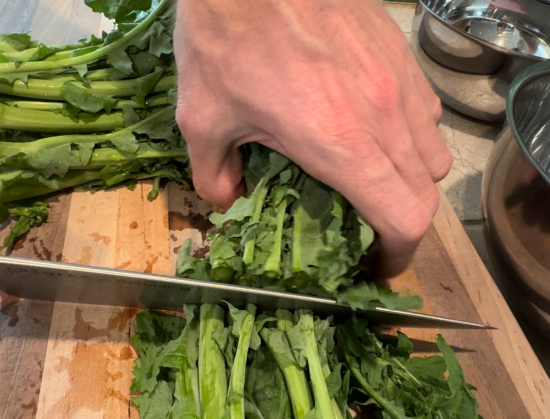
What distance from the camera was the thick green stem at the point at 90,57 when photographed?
1207 mm

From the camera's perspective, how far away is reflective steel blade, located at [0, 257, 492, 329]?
0.88 m

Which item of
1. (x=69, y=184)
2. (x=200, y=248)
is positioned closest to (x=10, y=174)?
(x=69, y=184)

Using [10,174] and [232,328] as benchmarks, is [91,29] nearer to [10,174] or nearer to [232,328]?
[10,174]

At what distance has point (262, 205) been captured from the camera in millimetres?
883

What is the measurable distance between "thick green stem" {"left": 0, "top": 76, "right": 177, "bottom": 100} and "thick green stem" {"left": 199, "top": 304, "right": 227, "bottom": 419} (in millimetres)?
683

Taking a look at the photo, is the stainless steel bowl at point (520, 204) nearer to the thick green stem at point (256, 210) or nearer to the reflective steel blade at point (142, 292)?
the reflective steel blade at point (142, 292)

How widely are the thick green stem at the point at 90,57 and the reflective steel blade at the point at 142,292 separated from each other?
62 cm

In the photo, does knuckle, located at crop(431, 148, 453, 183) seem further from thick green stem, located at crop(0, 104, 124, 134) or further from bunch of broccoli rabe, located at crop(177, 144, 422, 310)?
thick green stem, located at crop(0, 104, 124, 134)

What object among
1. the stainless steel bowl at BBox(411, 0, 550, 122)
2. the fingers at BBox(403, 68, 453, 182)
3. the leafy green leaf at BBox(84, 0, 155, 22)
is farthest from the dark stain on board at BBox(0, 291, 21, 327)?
the stainless steel bowl at BBox(411, 0, 550, 122)

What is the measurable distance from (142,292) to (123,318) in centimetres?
13

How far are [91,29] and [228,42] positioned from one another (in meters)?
1.22

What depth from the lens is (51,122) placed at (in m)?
1.22

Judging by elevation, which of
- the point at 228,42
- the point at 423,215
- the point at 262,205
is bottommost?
the point at 262,205

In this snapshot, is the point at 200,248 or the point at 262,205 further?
the point at 200,248
